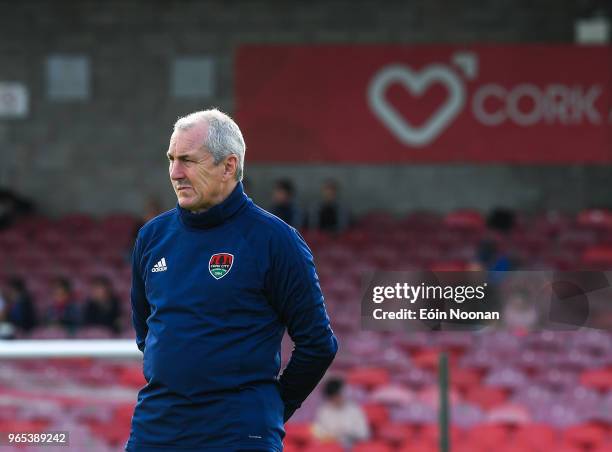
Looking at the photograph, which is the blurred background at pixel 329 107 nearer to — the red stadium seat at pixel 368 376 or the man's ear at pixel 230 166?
the red stadium seat at pixel 368 376

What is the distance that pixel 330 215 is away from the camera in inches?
576

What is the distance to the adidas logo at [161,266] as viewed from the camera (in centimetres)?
282

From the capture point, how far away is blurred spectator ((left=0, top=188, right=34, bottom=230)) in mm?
15390

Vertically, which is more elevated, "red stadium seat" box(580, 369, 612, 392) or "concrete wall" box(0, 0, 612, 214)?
"concrete wall" box(0, 0, 612, 214)

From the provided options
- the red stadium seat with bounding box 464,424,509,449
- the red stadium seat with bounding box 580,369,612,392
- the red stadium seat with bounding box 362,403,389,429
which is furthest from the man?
the red stadium seat with bounding box 580,369,612,392

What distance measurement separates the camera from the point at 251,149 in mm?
16125

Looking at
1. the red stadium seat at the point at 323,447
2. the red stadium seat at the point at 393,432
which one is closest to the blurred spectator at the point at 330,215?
the red stadium seat at the point at 393,432

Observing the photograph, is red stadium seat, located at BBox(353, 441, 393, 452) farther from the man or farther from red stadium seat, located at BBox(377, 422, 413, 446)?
the man

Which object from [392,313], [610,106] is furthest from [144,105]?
[392,313]

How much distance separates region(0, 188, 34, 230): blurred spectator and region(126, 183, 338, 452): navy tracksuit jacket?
12.8 metres

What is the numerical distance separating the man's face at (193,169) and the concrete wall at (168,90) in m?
13.4

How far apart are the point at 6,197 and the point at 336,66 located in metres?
4.45

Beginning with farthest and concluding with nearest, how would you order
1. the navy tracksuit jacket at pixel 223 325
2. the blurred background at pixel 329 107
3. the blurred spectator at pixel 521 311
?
the blurred background at pixel 329 107, the blurred spectator at pixel 521 311, the navy tracksuit jacket at pixel 223 325

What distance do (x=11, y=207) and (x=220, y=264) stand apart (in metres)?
13.5
